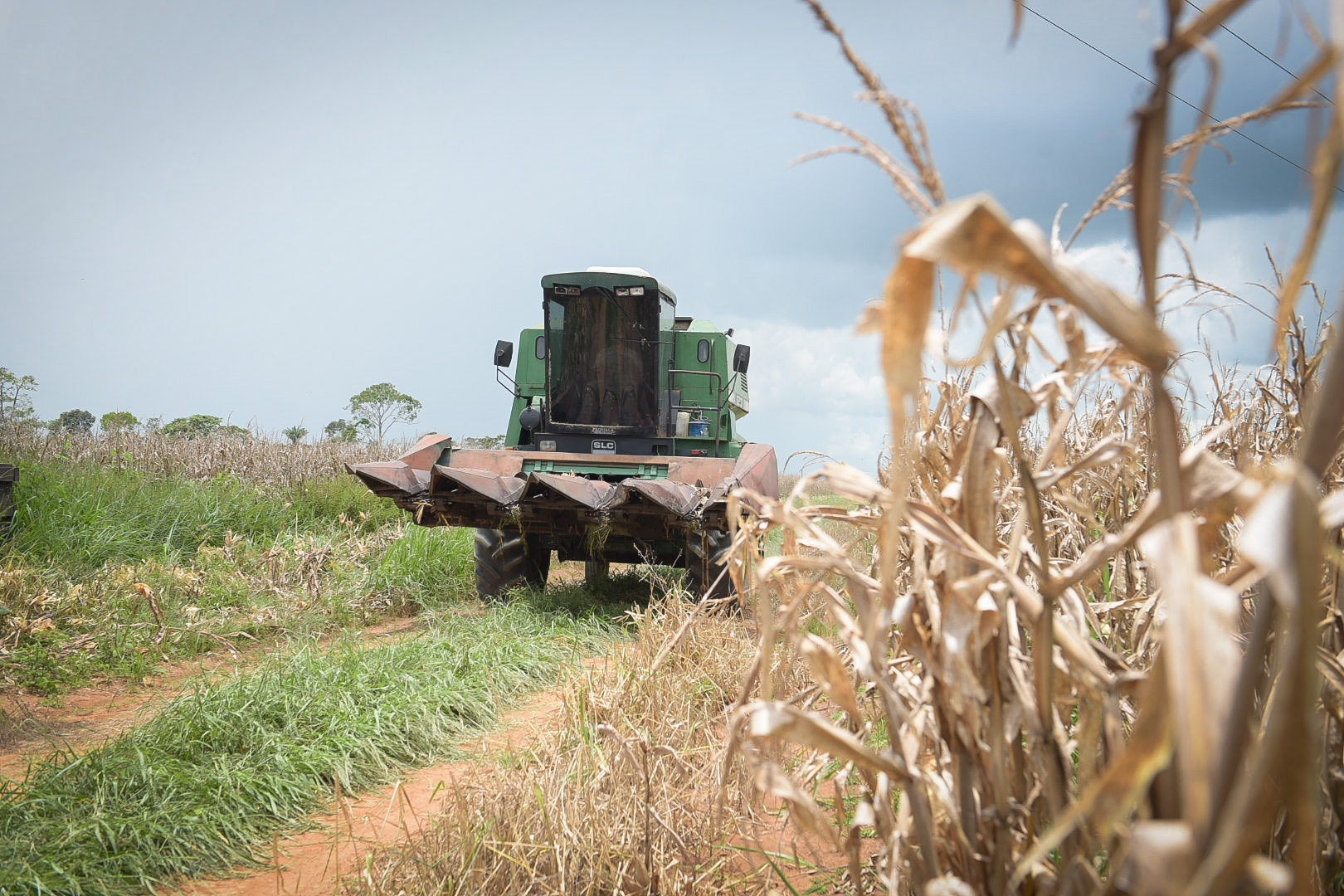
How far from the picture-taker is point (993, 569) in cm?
114

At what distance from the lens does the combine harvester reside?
6.20 m

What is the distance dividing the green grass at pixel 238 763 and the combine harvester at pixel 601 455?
54.9 inches

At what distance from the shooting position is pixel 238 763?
3.35 metres

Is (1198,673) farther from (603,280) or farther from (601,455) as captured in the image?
(603,280)

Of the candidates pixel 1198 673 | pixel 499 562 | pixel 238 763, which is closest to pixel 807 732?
pixel 1198 673

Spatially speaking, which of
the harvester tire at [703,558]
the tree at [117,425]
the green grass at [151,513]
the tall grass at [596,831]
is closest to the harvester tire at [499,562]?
the harvester tire at [703,558]

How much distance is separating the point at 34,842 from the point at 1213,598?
3.34m

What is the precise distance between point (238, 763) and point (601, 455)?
446 centimetres

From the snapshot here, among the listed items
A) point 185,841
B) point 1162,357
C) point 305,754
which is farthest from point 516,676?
point 1162,357

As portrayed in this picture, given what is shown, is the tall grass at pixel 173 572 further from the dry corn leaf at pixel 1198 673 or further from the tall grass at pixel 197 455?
the dry corn leaf at pixel 1198 673

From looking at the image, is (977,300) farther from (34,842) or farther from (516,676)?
(516,676)

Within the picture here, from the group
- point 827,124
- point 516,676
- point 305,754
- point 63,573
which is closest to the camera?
point 827,124

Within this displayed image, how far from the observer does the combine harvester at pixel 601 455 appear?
20.3ft

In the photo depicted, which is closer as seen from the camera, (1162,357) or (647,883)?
(1162,357)
